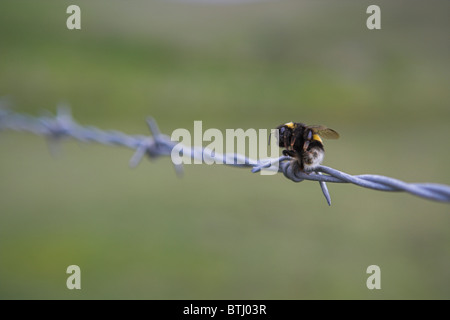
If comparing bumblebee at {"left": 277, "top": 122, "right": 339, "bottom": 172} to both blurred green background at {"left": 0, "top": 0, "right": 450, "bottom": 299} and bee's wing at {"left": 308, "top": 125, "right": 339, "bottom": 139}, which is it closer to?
bee's wing at {"left": 308, "top": 125, "right": 339, "bottom": 139}

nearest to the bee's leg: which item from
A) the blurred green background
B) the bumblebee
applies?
the bumblebee

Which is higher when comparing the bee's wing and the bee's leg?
the bee's wing

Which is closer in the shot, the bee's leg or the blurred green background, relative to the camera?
the bee's leg

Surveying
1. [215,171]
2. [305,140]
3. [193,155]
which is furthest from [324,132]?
[215,171]

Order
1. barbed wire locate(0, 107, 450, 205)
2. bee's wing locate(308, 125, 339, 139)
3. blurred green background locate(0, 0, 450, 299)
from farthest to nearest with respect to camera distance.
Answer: blurred green background locate(0, 0, 450, 299)
bee's wing locate(308, 125, 339, 139)
barbed wire locate(0, 107, 450, 205)

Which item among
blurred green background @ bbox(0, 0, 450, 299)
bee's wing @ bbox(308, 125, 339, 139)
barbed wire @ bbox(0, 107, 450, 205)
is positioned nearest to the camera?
barbed wire @ bbox(0, 107, 450, 205)

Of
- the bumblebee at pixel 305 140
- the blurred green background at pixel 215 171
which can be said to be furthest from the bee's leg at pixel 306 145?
the blurred green background at pixel 215 171
